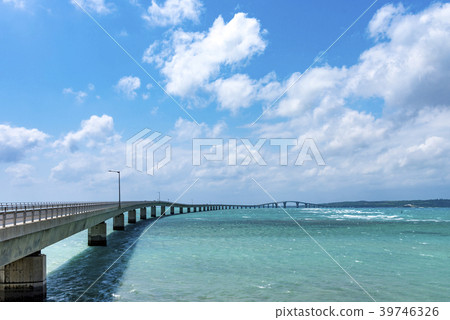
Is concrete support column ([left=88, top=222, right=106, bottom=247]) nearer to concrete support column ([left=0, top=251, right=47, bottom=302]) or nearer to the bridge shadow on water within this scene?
the bridge shadow on water

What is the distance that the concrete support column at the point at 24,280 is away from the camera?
23.4 meters

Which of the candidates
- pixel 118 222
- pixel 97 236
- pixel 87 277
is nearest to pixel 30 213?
pixel 87 277

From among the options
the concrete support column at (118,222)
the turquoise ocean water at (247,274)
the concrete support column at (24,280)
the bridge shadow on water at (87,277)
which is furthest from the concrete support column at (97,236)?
the concrete support column at (118,222)

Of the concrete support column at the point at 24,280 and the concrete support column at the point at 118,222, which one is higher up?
the concrete support column at the point at 24,280

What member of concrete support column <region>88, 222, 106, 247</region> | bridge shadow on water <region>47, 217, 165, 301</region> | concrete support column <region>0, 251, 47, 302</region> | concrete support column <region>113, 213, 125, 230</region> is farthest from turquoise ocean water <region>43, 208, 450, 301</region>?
concrete support column <region>113, 213, 125, 230</region>

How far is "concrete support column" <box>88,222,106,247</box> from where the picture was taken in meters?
54.8

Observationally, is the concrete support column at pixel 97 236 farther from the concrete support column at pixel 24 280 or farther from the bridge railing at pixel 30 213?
the concrete support column at pixel 24 280

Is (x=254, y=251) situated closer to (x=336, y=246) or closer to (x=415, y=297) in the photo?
(x=336, y=246)

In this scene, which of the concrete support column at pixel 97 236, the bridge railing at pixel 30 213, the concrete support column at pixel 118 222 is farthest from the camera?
the concrete support column at pixel 118 222

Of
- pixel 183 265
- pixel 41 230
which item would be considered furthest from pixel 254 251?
pixel 41 230

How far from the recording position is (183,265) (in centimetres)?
3606

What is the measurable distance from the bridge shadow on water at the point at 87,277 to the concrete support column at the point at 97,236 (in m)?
7.58

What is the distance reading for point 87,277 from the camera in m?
31.3

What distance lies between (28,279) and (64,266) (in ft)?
45.6
